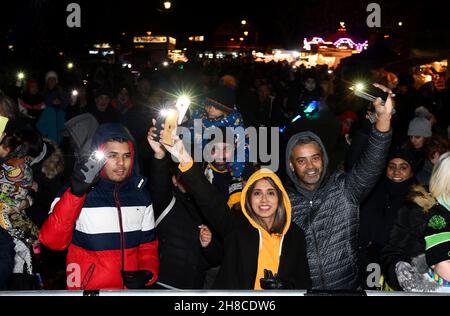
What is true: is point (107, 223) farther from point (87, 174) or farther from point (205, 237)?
point (205, 237)

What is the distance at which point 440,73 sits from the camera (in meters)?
21.3

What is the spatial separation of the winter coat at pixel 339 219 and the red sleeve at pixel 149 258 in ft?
3.32

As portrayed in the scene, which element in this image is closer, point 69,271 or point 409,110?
point 69,271

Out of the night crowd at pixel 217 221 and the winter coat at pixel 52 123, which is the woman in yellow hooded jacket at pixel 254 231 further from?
the winter coat at pixel 52 123

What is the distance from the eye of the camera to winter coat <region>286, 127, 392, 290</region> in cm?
364

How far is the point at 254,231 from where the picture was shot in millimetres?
3580

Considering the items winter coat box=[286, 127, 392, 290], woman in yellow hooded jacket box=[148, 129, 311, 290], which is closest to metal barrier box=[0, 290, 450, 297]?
woman in yellow hooded jacket box=[148, 129, 311, 290]

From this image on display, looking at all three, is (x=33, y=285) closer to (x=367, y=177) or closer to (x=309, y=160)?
(x=309, y=160)

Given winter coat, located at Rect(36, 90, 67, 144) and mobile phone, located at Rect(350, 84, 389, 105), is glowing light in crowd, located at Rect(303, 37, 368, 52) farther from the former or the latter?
mobile phone, located at Rect(350, 84, 389, 105)

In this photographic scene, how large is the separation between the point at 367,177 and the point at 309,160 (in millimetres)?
450

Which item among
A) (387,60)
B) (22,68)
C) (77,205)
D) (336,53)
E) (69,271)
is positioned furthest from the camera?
(336,53)

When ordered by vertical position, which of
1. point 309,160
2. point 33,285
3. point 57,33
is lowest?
point 33,285

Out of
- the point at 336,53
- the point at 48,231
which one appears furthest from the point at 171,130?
the point at 336,53

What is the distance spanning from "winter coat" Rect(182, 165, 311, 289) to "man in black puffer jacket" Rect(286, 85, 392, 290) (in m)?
0.15
